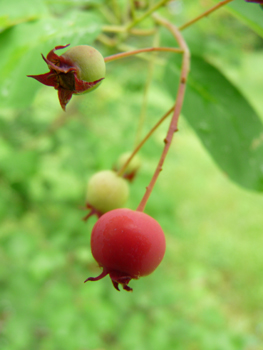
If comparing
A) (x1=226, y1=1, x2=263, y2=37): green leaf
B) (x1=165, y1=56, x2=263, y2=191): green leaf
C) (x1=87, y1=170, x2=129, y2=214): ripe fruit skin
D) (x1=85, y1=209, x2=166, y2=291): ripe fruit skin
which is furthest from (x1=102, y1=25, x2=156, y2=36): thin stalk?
(x1=85, y1=209, x2=166, y2=291): ripe fruit skin

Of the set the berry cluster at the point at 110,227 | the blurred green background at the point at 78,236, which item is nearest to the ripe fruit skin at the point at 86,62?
the berry cluster at the point at 110,227

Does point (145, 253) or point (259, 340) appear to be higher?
point (145, 253)

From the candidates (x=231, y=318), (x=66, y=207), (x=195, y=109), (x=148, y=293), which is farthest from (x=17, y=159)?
(x=231, y=318)

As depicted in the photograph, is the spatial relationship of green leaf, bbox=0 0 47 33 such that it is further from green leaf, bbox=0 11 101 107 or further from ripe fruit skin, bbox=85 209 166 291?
ripe fruit skin, bbox=85 209 166 291

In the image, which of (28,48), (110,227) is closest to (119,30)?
(28,48)

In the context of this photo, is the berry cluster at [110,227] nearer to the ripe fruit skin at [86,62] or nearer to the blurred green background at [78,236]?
the ripe fruit skin at [86,62]

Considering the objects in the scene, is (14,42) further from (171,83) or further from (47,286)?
(47,286)
